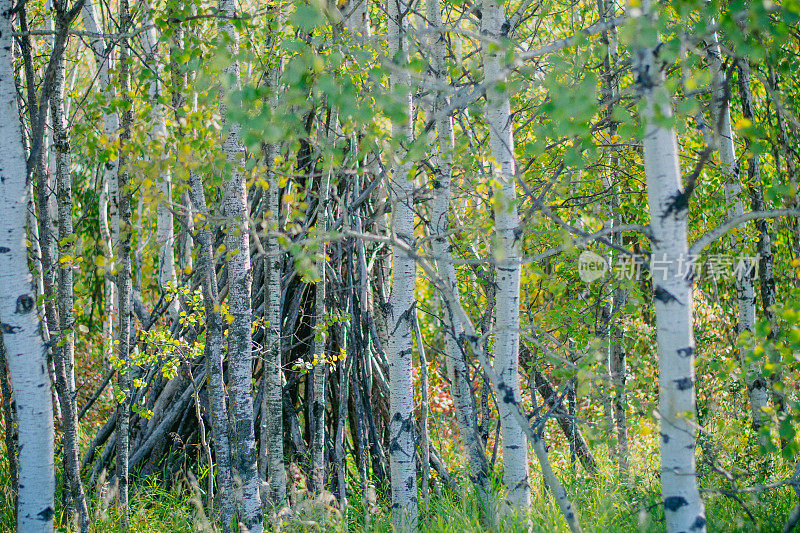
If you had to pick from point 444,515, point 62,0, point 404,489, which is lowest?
point 444,515

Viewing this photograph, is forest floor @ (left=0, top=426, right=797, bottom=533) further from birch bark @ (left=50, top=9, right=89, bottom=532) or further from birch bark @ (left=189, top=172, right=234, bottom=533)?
birch bark @ (left=50, top=9, right=89, bottom=532)

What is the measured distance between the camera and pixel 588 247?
4.82 metres

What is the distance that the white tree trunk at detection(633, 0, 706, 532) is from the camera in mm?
2354

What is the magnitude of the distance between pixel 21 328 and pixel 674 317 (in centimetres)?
298

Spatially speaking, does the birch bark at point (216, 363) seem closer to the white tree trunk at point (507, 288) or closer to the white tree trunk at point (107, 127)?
the white tree trunk at point (107, 127)

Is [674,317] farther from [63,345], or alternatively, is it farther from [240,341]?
[63,345]

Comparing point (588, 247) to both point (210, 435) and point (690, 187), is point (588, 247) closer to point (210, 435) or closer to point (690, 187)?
point (690, 187)

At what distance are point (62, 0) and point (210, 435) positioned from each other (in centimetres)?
346

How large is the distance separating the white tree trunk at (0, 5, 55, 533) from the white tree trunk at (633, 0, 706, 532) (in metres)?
2.88

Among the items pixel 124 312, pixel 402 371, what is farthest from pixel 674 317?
pixel 124 312

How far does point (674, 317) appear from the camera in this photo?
93.7 inches

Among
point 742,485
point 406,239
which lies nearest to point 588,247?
point 406,239

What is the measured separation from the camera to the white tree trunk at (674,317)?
2354 mm

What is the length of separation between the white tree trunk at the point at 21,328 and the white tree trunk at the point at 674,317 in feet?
9.46
